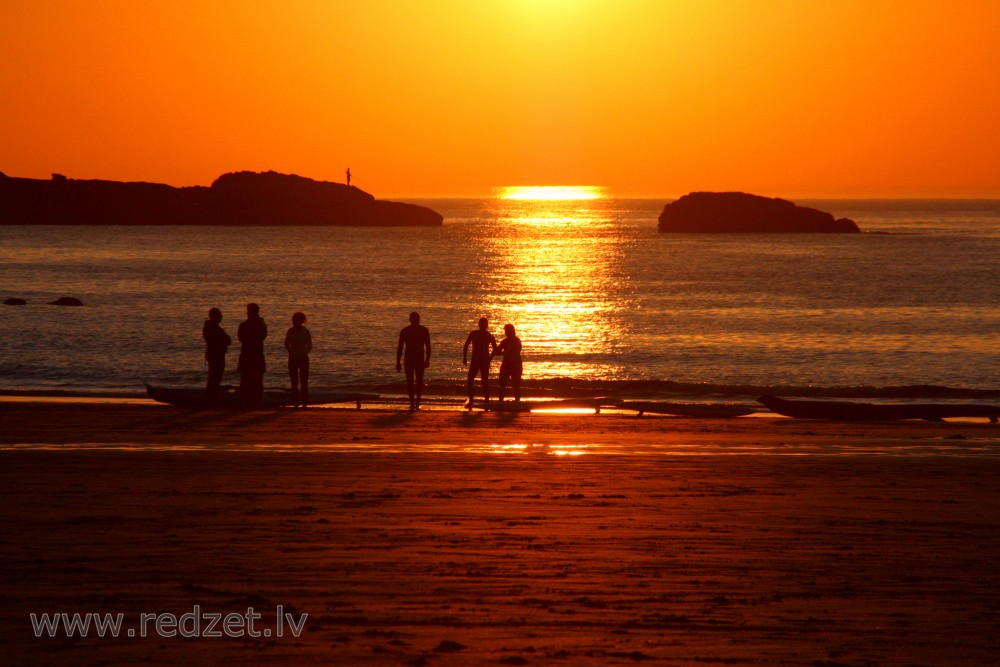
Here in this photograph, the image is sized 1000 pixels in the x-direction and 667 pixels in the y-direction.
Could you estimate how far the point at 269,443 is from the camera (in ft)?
48.0

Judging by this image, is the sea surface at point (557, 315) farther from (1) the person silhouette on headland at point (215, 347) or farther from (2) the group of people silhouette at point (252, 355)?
(1) the person silhouette on headland at point (215, 347)

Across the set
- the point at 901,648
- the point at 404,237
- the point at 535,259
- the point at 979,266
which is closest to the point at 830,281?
the point at 979,266

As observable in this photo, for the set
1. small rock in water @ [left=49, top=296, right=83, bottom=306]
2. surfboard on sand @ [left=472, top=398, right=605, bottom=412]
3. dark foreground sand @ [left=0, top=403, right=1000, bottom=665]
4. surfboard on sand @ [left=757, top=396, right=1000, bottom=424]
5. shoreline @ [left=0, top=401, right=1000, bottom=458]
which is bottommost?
small rock in water @ [left=49, top=296, right=83, bottom=306]

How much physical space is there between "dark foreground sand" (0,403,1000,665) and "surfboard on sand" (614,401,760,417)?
526 centimetres

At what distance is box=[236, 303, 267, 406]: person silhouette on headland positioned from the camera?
58.5 feet

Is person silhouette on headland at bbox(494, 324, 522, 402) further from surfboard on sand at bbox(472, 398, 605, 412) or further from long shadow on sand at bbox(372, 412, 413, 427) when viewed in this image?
long shadow on sand at bbox(372, 412, 413, 427)

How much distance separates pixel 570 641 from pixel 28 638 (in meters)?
3.25

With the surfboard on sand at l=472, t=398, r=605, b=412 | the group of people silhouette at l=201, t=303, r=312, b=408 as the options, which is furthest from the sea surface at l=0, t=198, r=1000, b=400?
the group of people silhouette at l=201, t=303, r=312, b=408

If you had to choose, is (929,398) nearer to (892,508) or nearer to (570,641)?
(892,508)

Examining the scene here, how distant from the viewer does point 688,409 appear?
817 inches

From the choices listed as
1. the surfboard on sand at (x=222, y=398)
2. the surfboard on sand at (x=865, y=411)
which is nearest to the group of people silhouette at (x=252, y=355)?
the surfboard on sand at (x=222, y=398)

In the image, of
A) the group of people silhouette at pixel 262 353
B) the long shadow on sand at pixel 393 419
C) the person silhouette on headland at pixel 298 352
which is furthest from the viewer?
the person silhouette on headland at pixel 298 352

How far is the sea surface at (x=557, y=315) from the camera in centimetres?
3247

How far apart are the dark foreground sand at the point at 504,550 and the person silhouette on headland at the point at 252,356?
3.16m
